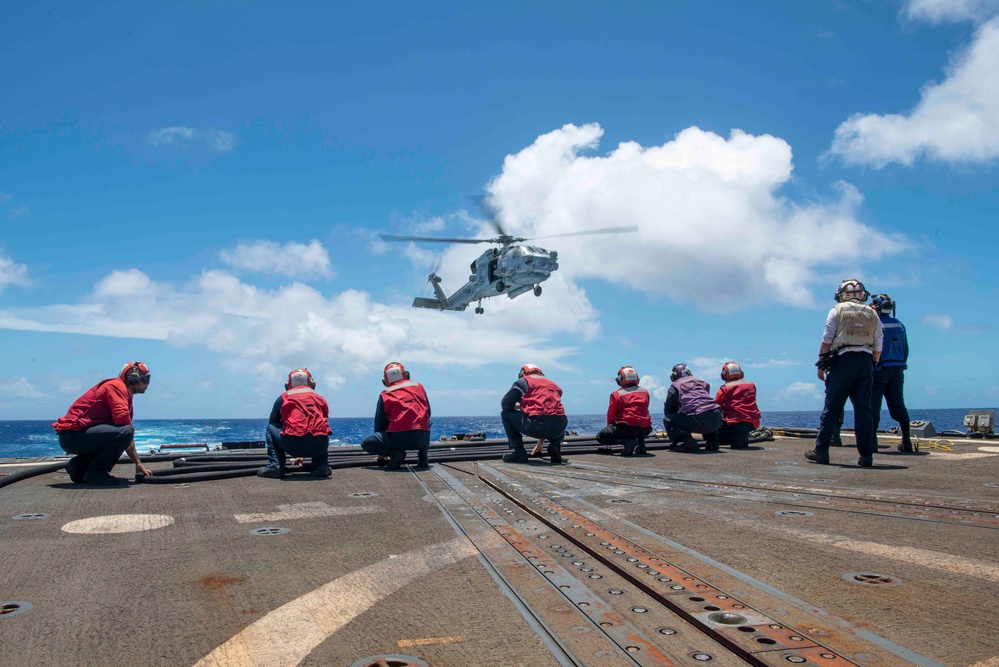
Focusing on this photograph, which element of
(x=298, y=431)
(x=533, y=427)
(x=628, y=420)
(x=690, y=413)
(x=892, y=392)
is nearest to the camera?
(x=298, y=431)

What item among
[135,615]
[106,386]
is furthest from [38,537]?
[106,386]

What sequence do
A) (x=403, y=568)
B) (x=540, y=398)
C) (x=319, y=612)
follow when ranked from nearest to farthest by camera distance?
(x=319, y=612)
(x=403, y=568)
(x=540, y=398)

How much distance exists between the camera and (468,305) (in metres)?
39.4

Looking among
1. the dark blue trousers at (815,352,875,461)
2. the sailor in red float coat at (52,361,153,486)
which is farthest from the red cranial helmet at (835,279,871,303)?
the sailor in red float coat at (52,361,153,486)

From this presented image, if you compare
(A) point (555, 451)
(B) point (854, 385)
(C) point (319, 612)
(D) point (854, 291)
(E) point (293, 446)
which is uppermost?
(D) point (854, 291)

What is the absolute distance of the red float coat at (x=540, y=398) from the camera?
34.3 feet

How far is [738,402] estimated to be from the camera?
1262 cm

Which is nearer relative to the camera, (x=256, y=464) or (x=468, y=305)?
(x=256, y=464)

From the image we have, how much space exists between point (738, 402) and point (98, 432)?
1013cm

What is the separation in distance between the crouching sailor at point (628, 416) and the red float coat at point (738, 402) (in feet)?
6.29

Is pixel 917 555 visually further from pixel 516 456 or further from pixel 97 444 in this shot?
pixel 97 444

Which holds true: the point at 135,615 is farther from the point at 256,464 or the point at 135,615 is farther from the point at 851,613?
→ the point at 256,464

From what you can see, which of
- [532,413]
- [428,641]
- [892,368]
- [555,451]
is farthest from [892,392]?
[428,641]

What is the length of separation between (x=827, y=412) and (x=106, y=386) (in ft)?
29.7
